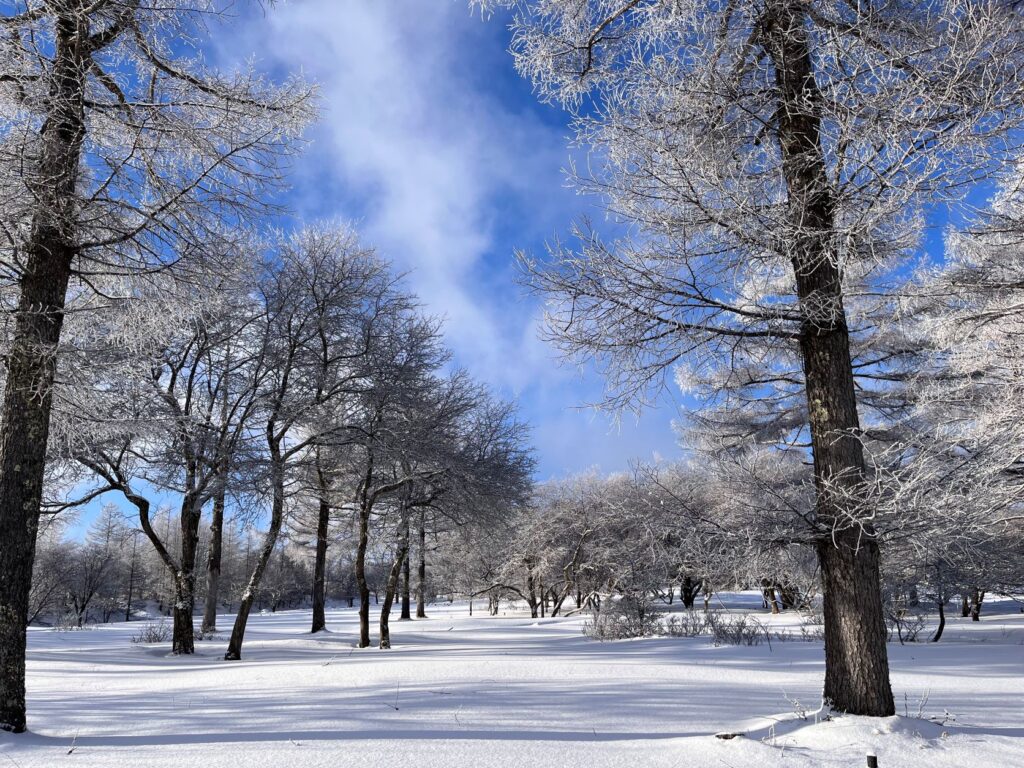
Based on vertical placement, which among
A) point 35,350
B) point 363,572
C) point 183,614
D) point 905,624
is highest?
point 35,350

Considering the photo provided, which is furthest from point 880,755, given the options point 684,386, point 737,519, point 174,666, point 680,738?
point 684,386

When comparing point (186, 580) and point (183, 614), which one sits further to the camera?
point (183, 614)

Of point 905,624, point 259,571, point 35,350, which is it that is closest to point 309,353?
point 259,571

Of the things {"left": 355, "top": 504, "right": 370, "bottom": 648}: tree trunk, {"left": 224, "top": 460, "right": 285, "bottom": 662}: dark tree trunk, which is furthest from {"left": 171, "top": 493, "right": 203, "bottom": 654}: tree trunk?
{"left": 355, "top": 504, "right": 370, "bottom": 648}: tree trunk

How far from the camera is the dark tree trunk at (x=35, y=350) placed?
5.23 metres

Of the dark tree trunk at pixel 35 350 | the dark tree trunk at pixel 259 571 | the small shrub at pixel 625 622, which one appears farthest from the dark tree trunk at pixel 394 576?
the dark tree trunk at pixel 35 350

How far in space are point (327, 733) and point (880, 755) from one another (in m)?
3.72

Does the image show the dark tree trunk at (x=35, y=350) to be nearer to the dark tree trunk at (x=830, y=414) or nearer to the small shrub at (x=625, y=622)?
the dark tree trunk at (x=830, y=414)

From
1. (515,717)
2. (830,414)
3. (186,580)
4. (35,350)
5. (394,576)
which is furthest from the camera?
(394,576)

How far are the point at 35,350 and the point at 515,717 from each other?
485 centimetres

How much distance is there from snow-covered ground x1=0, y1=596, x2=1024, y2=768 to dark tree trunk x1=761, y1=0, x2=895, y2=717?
1.33ft

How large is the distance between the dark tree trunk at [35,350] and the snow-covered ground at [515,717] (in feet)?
2.68

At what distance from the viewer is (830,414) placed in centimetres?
546

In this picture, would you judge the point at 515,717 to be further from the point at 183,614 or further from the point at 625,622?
the point at 625,622
